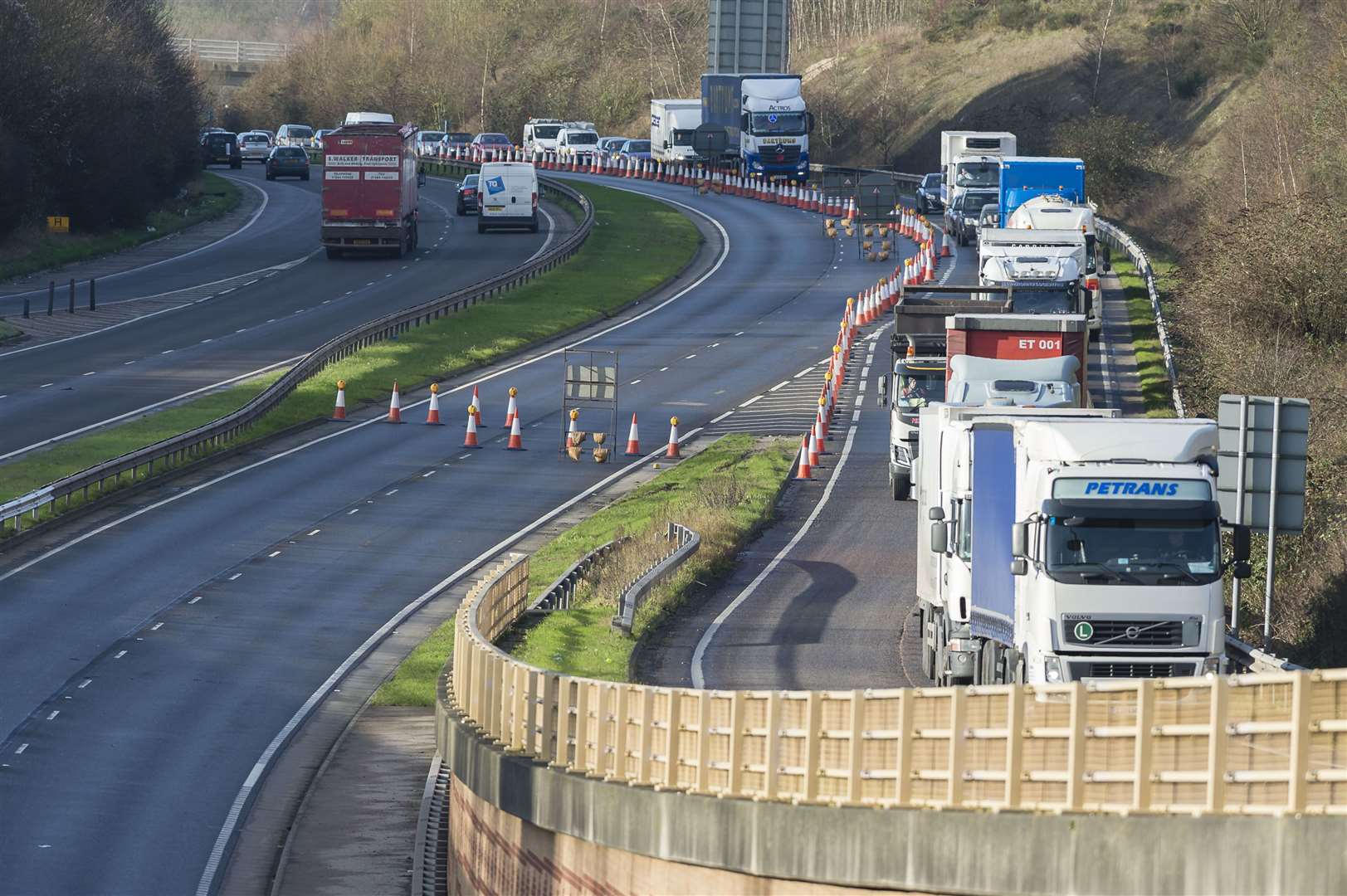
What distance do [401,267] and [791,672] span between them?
45960 mm

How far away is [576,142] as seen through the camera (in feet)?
358

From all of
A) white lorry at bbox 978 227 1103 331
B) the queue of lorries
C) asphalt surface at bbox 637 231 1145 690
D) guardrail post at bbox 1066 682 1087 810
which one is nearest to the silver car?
white lorry at bbox 978 227 1103 331

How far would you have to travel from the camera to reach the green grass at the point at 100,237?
70.4m

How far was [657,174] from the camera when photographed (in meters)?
100

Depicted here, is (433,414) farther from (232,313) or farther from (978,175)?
(978,175)

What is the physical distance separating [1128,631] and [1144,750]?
6.93 metres

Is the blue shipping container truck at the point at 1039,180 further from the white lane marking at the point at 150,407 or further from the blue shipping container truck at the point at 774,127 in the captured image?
the blue shipping container truck at the point at 774,127

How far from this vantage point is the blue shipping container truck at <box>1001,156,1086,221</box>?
57.8 m

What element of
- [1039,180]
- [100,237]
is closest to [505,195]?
[100,237]

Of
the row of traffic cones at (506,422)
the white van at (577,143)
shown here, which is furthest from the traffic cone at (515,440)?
the white van at (577,143)

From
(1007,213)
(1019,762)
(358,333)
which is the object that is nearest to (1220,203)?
(1007,213)

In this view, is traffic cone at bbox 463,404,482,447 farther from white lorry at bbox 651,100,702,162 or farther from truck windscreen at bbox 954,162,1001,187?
white lorry at bbox 651,100,702,162

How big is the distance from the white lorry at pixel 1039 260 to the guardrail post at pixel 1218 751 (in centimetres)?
3527

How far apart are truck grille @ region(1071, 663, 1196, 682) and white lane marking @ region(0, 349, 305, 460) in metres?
25.5
